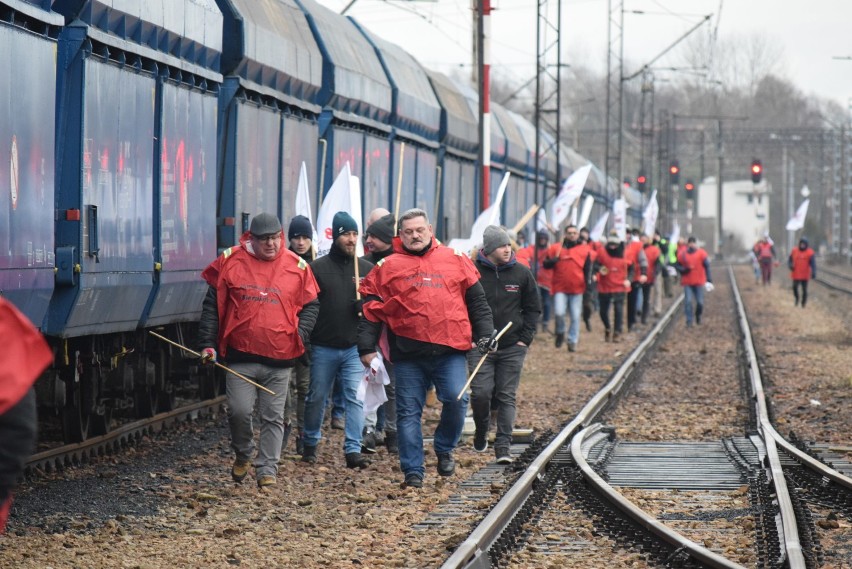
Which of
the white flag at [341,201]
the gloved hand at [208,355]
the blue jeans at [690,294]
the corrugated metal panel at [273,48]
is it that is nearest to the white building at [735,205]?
the blue jeans at [690,294]

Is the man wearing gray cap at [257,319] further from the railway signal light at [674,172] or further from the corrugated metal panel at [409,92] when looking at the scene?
the railway signal light at [674,172]

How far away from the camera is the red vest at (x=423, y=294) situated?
9.84m


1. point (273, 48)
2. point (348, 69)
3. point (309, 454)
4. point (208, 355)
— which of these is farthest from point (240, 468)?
point (348, 69)

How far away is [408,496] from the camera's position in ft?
32.7

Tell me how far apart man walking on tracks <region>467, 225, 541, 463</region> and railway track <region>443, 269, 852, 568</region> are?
1.30 feet

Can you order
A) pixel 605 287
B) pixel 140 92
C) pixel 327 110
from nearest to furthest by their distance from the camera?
pixel 140 92
pixel 327 110
pixel 605 287

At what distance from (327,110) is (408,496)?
23.7 feet

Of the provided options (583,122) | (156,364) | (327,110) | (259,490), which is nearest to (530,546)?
(259,490)

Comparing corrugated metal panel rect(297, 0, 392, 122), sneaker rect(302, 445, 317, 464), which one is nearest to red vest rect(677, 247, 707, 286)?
corrugated metal panel rect(297, 0, 392, 122)

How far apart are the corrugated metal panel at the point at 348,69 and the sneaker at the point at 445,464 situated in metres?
6.60

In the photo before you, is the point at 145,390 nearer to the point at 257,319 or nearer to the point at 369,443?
the point at 369,443

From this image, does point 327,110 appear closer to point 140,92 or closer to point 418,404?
point 140,92

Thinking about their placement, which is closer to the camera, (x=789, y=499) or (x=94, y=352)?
(x=789, y=499)

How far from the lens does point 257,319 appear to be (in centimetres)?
1000
